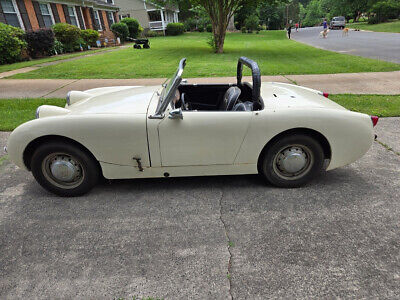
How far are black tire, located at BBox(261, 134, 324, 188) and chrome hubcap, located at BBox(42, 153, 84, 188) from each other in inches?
78.6

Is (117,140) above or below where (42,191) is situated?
above

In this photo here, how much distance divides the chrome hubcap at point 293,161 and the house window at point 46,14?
20.9 metres

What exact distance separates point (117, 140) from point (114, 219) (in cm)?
78

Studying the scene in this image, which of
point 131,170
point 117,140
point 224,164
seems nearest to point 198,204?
point 224,164

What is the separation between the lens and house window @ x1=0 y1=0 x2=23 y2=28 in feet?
51.1

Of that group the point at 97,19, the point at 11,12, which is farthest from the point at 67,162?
the point at 97,19

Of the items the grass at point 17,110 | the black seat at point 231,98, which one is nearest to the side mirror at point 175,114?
the black seat at point 231,98

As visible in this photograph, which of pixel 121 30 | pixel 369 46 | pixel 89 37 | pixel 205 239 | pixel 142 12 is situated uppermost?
pixel 142 12

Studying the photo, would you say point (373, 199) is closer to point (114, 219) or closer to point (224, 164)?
point (224, 164)

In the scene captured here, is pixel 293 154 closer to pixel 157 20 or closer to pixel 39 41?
pixel 39 41

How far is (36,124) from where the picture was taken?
2.72 m

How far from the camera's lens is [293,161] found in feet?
9.69

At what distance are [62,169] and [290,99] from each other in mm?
2577

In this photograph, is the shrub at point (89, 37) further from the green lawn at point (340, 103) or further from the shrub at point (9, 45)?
the green lawn at point (340, 103)
